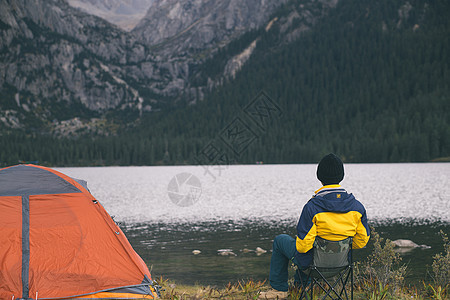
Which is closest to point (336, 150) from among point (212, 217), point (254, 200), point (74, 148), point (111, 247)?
point (74, 148)

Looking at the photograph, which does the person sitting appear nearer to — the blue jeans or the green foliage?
the blue jeans

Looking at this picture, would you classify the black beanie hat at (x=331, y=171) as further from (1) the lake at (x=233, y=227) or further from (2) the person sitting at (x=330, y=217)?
(1) the lake at (x=233, y=227)

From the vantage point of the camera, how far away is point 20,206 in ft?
31.9

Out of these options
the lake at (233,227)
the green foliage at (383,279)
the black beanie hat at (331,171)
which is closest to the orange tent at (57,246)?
the lake at (233,227)

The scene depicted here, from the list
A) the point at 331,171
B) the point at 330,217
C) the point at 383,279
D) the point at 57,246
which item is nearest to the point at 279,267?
the point at 330,217

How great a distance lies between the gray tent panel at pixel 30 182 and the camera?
32.2 ft

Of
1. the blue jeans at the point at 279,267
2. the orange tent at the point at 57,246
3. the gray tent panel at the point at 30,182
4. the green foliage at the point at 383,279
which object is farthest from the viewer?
the gray tent panel at the point at 30,182

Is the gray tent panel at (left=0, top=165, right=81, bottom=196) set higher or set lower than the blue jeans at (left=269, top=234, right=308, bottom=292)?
higher

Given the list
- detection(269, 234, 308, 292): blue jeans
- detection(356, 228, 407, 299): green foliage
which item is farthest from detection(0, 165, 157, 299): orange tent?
detection(356, 228, 407, 299): green foliage

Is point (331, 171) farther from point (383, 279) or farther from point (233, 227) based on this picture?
point (233, 227)

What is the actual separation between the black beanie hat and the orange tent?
5115mm

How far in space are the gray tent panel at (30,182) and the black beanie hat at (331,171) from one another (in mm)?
6481

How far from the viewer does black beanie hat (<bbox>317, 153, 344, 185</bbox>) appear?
7.05 meters

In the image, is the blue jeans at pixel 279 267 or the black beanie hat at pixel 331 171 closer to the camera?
the black beanie hat at pixel 331 171
